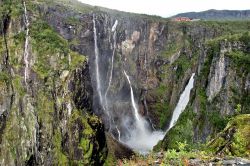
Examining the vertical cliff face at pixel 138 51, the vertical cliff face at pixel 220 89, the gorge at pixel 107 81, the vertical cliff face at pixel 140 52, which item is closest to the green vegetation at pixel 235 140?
the gorge at pixel 107 81

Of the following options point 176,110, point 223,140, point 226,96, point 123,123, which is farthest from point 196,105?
point 223,140

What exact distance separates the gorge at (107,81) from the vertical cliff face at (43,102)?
7.2 inches

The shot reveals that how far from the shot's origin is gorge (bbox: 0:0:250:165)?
7538 centimetres

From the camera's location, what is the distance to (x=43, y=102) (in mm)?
88312

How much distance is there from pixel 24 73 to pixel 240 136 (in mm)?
77298

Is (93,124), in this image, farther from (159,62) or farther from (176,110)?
(159,62)

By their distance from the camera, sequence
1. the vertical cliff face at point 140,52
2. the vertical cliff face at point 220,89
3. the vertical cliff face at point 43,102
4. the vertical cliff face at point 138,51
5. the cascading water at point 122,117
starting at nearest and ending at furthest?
the vertical cliff face at point 220,89 → the vertical cliff face at point 43,102 → the cascading water at point 122,117 → the vertical cliff face at point 138,51 → the vertical cliff face at point 140,52

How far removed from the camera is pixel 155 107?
110 meters

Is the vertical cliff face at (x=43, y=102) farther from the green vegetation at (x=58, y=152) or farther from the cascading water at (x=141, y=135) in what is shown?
the cascading water at (x=141, y=135)

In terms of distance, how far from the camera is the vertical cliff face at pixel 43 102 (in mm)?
84938

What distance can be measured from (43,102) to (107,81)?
23231 mm

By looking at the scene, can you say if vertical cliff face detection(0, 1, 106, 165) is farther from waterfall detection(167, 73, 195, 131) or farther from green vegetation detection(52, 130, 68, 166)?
waterfall detection(167, 73, 195, 131)

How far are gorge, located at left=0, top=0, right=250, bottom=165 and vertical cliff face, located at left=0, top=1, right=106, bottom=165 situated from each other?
18 cm

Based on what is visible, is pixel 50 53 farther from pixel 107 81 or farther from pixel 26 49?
pixel 107 81
